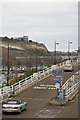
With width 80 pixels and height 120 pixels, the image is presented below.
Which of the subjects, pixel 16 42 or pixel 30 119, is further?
pixel 16 42

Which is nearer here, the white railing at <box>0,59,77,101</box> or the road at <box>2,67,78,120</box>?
the road at <box>2,67,78,120</box>

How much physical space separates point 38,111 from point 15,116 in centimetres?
225

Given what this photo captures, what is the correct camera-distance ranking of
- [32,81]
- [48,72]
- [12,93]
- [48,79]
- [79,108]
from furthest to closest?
[48,72] < [48,79] < [32,81] < [12,93] < [79,108]

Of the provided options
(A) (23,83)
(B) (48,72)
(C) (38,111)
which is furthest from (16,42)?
(C) (38,111)

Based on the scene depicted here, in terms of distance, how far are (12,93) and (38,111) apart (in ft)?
27.6

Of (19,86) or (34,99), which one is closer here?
(34,99)

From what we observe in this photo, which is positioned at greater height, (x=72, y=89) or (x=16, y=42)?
(x=16, y=42)

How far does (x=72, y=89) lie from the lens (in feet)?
111

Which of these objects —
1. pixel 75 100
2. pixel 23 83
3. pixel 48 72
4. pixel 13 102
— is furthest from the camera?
pixel 48 72

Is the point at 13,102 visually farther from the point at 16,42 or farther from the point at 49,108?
the point at 16,42

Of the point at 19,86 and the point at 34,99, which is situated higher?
the point at 19,86

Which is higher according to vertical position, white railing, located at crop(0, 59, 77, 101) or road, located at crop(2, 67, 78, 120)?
white railing, located at crop(0, 59, 77, 101)

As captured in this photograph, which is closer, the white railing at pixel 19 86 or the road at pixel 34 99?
the road at pixel 34 99

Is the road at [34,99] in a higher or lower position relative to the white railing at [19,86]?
lower
